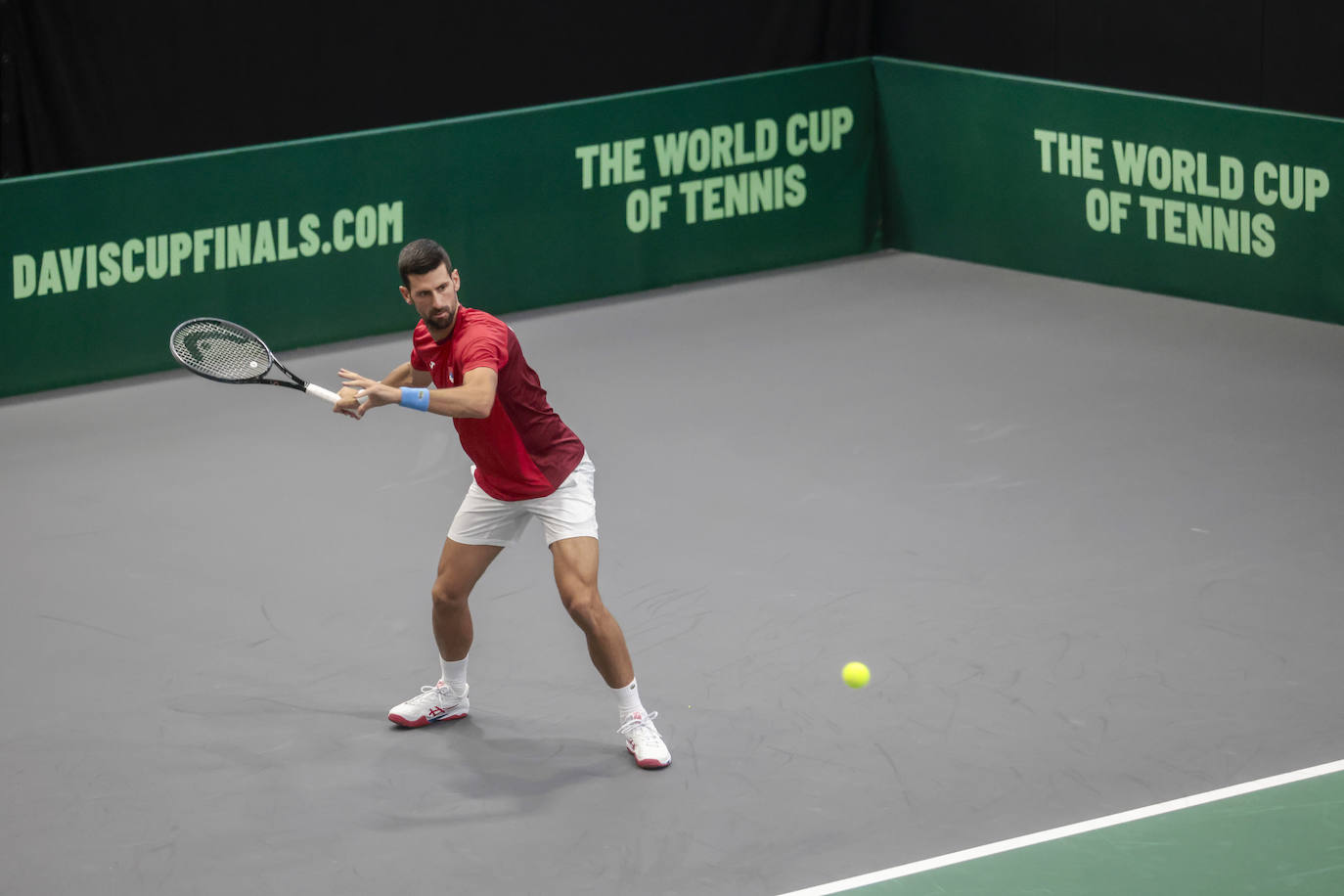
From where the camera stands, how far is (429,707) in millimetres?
7121

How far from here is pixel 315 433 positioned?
1084cm

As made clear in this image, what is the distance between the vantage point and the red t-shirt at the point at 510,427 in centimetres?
645

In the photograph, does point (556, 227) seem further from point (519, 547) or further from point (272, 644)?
point (272, 644)

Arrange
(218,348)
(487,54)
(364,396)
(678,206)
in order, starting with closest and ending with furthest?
(364,396) < (218,348) < (678,206) < (487,54)

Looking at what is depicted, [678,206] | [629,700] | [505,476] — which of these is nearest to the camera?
[505,476]

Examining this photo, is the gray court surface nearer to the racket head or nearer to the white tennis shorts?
the white tennis shorts

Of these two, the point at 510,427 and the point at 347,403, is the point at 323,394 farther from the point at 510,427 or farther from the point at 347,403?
the point at 510,427

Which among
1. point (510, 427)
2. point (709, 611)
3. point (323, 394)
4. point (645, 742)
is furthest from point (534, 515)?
point (709, 611)

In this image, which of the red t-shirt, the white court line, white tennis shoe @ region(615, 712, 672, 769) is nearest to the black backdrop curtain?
the red t-shirt

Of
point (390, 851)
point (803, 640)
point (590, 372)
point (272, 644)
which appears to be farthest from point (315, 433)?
point (390, 851)

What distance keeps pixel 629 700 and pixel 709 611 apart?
1.41 m

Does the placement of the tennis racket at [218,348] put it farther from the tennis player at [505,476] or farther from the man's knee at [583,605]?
the man's knee at [583,605]

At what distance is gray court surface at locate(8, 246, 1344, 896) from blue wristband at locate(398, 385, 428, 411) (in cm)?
145

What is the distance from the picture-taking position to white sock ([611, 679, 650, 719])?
6.74 meters
